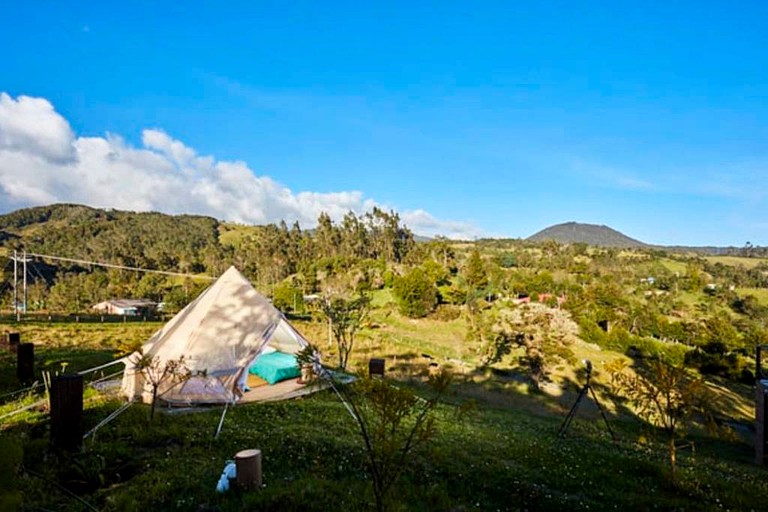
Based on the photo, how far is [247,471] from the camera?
4.79 metres

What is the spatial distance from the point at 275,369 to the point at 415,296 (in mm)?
28789

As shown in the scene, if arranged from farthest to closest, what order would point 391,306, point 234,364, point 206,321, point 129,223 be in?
point 129,223 < point 391,306 < point 206,321 < point 234,364

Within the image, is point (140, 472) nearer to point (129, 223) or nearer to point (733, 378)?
point (733, 378)

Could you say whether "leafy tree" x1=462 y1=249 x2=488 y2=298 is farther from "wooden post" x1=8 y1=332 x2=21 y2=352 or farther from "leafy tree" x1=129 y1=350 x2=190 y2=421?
"leafy tree" x1=129 y1=350 x2=190 y2=421

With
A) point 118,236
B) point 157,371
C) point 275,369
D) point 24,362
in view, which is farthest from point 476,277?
point 118,236

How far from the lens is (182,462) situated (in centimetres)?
570

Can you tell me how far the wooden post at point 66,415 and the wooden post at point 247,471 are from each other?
2.84 meters

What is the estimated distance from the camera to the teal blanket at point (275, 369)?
12047 mm

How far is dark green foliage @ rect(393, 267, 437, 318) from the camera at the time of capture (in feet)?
131

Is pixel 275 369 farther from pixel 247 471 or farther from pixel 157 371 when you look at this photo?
pixel 247 471

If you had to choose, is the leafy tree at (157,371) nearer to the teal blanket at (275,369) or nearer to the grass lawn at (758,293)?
the teal blanket at (275,369)

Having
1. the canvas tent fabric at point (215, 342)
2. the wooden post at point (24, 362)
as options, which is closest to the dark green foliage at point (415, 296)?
the canvas tent fabric at point (215, 342)

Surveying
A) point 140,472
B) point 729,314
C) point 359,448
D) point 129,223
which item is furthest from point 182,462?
point 129,223

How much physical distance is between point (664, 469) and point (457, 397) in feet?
28.2
